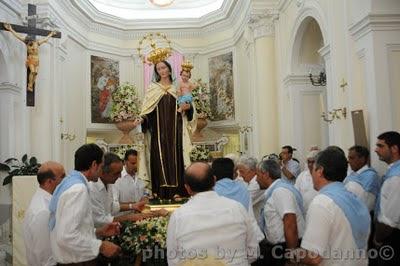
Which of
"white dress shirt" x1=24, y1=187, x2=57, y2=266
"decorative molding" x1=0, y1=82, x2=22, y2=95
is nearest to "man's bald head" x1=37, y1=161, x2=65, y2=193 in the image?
"white dress shirt" x1=24, y1=187, x2=57, y2=266

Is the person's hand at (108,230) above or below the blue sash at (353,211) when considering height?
below

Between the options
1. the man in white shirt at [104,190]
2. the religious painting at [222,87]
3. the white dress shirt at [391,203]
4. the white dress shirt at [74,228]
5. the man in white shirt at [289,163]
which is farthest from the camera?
the religious painting at [222,87]

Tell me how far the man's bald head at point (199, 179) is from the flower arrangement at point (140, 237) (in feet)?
6.34

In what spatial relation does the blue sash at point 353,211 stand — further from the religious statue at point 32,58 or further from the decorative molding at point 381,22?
the religious statue at point 32,58

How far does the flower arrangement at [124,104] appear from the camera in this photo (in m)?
15.4

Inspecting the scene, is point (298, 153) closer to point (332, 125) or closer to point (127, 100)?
point (332, 125)

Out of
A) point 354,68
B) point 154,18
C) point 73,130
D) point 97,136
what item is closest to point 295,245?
point 354,68

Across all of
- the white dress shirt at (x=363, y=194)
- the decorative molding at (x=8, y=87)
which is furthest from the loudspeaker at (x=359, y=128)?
the decorative molding at (x=8, y=87)

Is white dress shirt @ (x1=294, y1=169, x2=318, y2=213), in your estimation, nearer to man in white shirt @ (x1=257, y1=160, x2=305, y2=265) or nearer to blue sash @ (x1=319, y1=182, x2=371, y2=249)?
man in white shirt @ (x1=257, y1=160, x2=305, y2=265)

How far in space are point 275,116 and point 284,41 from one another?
6.57ft

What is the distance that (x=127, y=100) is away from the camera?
50.9ft

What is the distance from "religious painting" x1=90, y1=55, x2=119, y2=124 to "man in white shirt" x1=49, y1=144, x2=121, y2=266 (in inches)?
478

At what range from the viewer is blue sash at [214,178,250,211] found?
4.30 metres

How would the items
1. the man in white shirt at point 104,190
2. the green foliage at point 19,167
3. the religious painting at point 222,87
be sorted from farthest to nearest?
the religious painting at point 222,87 < the green foliage at point 19,167 < the man in white shirt at point 104,190
